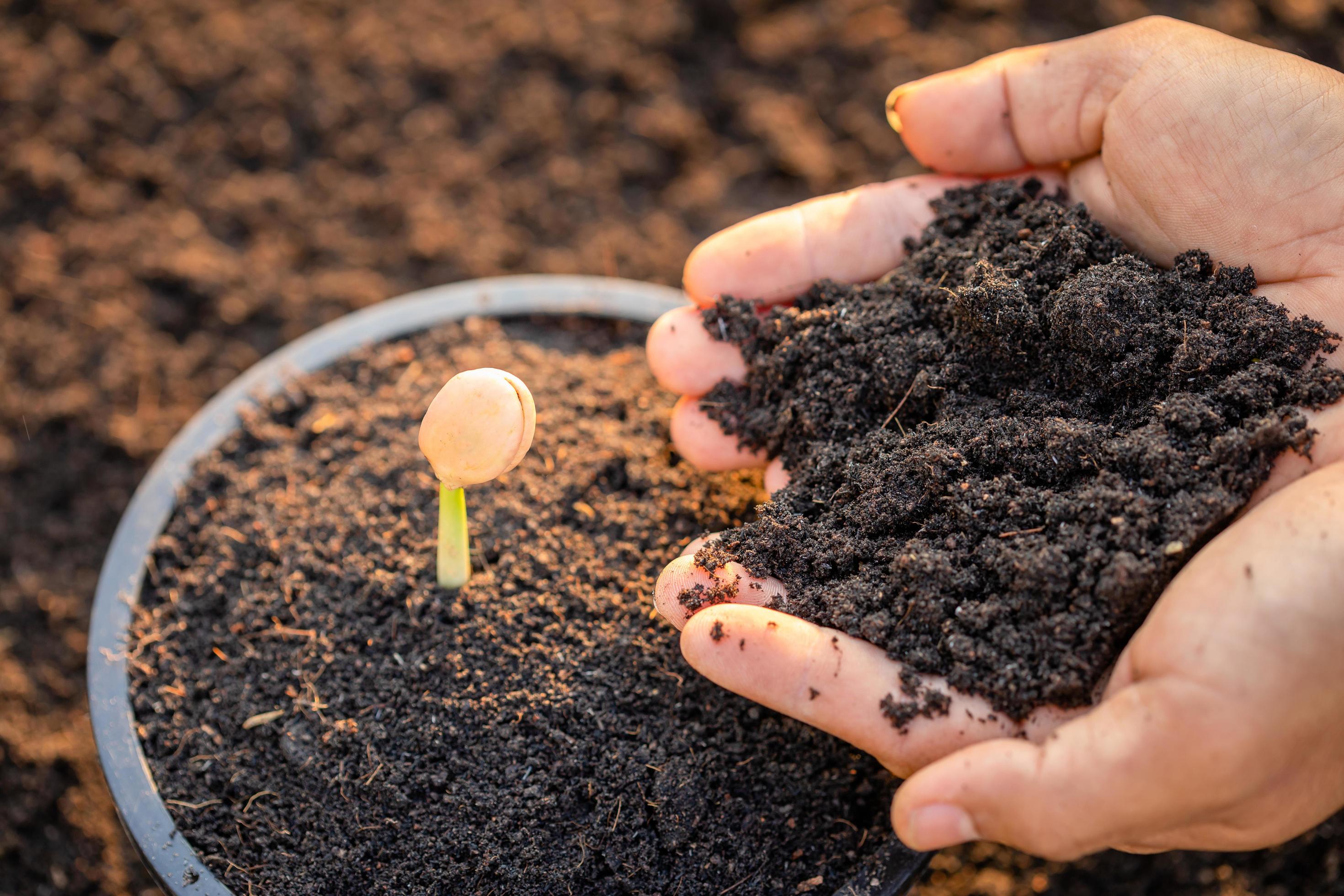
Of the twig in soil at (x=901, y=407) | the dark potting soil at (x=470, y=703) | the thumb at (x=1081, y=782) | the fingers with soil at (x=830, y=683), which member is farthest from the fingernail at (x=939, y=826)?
the twig in soil at (x=901, y=407)

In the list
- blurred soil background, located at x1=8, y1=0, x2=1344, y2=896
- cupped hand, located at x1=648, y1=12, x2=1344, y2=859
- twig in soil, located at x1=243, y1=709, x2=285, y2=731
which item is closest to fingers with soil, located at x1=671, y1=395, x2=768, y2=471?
cupped hand, located at x1=648, y1=12, x2=1344, y2=859

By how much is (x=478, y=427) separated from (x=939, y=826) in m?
0.61

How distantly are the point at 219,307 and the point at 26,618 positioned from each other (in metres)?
0.74

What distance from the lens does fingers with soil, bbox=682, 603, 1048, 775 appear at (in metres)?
1.00

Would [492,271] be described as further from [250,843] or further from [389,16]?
[250,843]

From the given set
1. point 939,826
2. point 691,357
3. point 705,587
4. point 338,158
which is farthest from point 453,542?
point 338,158

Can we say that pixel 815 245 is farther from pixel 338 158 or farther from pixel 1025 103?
pixel 338 158

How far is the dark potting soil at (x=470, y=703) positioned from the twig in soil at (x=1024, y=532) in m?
0.33

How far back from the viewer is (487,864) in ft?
3.51

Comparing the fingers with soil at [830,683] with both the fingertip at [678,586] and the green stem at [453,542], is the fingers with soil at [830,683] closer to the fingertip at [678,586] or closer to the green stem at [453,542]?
the fingertip at [678,586]

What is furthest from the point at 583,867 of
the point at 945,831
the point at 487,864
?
the point at 945,831

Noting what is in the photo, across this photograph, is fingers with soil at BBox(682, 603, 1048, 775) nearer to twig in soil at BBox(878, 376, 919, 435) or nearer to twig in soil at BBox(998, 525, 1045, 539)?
twig in soil at BBox(998, 525, 1045, 539)

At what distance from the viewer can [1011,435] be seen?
112cm

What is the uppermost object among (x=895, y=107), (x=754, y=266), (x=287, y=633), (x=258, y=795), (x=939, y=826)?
(x=895, y=107)
